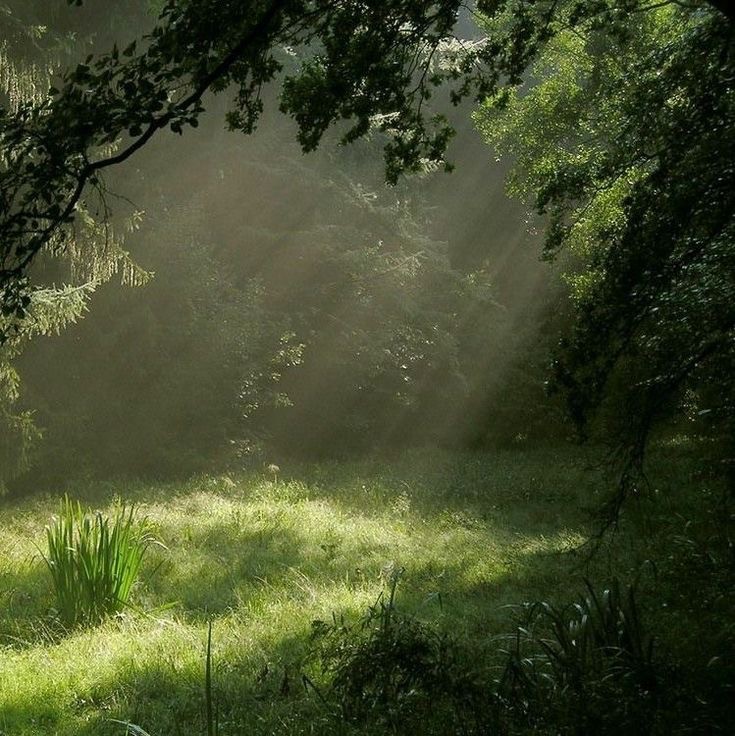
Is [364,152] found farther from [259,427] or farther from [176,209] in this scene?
[259,427]

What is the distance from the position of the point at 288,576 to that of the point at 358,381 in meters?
11.8

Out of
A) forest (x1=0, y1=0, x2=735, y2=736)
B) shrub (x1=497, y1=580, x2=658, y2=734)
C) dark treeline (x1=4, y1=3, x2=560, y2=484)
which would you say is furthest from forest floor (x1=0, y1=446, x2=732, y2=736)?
dark treeline (x1=4, y1=3, x2=560, y2=484)

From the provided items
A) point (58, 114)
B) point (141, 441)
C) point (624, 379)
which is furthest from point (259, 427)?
point (58, 114)

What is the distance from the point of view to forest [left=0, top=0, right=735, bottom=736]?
4273 mm

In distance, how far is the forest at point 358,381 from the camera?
4273mm

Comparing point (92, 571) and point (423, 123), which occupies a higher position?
point (423, 123)

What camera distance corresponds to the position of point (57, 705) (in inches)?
210

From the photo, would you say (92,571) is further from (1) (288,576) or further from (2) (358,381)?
(2) (358,381)

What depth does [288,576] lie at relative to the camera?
8438 millimetres

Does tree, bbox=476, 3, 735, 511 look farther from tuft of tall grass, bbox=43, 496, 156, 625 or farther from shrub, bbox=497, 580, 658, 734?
tuft of tall grass, bbox=43, 496, 156, 625

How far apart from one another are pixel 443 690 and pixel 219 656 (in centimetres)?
220

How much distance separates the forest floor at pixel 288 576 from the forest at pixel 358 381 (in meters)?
0.05

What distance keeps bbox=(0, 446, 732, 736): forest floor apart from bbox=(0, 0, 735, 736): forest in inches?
1.8

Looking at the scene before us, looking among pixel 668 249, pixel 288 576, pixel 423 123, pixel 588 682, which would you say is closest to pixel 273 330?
pixel 288 576
